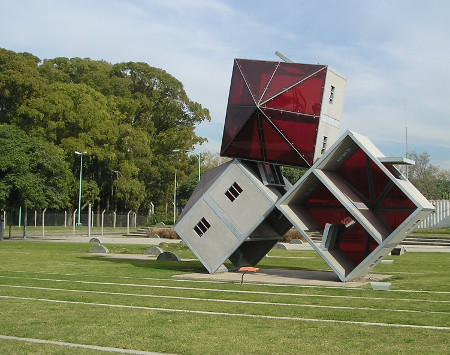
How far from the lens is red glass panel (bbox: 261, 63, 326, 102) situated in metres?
21.5

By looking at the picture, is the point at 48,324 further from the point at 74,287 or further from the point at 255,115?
the point at 255,115

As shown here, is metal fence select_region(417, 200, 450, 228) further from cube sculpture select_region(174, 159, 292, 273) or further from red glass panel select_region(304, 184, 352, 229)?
cube sculpture select_region(174, 159, 292, 273)

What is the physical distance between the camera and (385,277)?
21.6 metres

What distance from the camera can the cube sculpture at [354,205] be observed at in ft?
63.8

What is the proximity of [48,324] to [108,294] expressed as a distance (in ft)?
15.2

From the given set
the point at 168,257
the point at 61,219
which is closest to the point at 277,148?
the point at 168,257

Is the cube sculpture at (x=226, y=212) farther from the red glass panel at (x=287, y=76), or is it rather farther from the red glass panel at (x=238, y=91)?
the red glass panel at (x=287, y=76)

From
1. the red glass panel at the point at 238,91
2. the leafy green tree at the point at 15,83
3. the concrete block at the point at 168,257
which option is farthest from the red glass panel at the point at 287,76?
the leafy green tree at the point at 15,83

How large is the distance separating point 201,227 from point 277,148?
378cm

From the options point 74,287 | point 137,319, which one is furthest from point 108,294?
point 137,319

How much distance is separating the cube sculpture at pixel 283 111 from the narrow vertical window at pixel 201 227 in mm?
2451

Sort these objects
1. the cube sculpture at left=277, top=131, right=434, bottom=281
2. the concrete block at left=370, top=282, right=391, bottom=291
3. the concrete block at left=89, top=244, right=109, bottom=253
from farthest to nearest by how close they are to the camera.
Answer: the concrete block at left=89, top=244, right=109, bottom=253, the cube sculpture at left=277, top=131, right=434, bottom=281, the concrete block at left=370, top=282, right=391, bottom=291

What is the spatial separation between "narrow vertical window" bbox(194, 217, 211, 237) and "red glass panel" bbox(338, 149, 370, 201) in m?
4.78

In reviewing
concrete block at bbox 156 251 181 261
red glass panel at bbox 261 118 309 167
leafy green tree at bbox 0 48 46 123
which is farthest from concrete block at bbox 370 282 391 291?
leafy green tree at bbox 0 48 46 123
